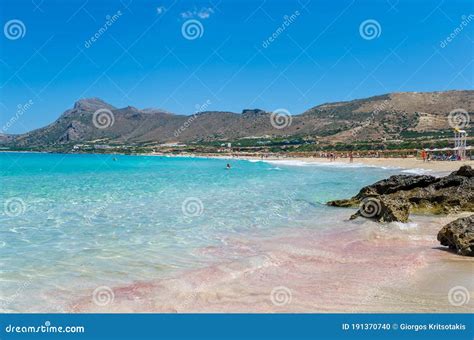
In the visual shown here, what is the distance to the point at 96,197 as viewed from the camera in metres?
25.3

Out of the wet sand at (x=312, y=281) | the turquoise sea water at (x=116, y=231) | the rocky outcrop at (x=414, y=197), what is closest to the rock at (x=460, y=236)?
the wet sand at (x=312, y=281)

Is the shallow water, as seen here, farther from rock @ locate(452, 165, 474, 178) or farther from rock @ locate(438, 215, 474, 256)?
rock @ locate(452, 165, 474, 178)

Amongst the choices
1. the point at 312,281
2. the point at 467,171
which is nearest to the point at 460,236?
the point at 312,281

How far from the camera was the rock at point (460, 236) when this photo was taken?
10.7 metres

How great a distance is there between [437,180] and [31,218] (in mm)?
16183

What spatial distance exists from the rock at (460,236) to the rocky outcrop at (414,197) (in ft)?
11.6

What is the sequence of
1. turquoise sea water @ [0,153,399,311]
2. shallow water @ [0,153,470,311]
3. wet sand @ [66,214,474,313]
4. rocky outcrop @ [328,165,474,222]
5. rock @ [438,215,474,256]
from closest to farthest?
1. wet sand @ [66,214,474,313]
2. shallow water @ [0,153,470,311]
3. turquoise sea water @ [0,153,399,311]
4. rock @ [438,215,474,256]
5. rocky outcrop @ [328,165,474,222]

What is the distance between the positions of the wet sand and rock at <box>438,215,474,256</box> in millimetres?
265

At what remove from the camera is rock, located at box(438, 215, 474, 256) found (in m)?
10.7

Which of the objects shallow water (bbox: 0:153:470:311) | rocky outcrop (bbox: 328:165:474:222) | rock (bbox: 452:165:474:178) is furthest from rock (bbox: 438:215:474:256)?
rock (bbox: 452:165:474:178)

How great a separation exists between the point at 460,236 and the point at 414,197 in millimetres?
7762

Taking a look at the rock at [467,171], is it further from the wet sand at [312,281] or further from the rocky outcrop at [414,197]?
the wet sand at [312,281]

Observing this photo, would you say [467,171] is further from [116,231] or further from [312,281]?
[116,231]

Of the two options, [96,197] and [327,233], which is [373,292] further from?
[96,197]
